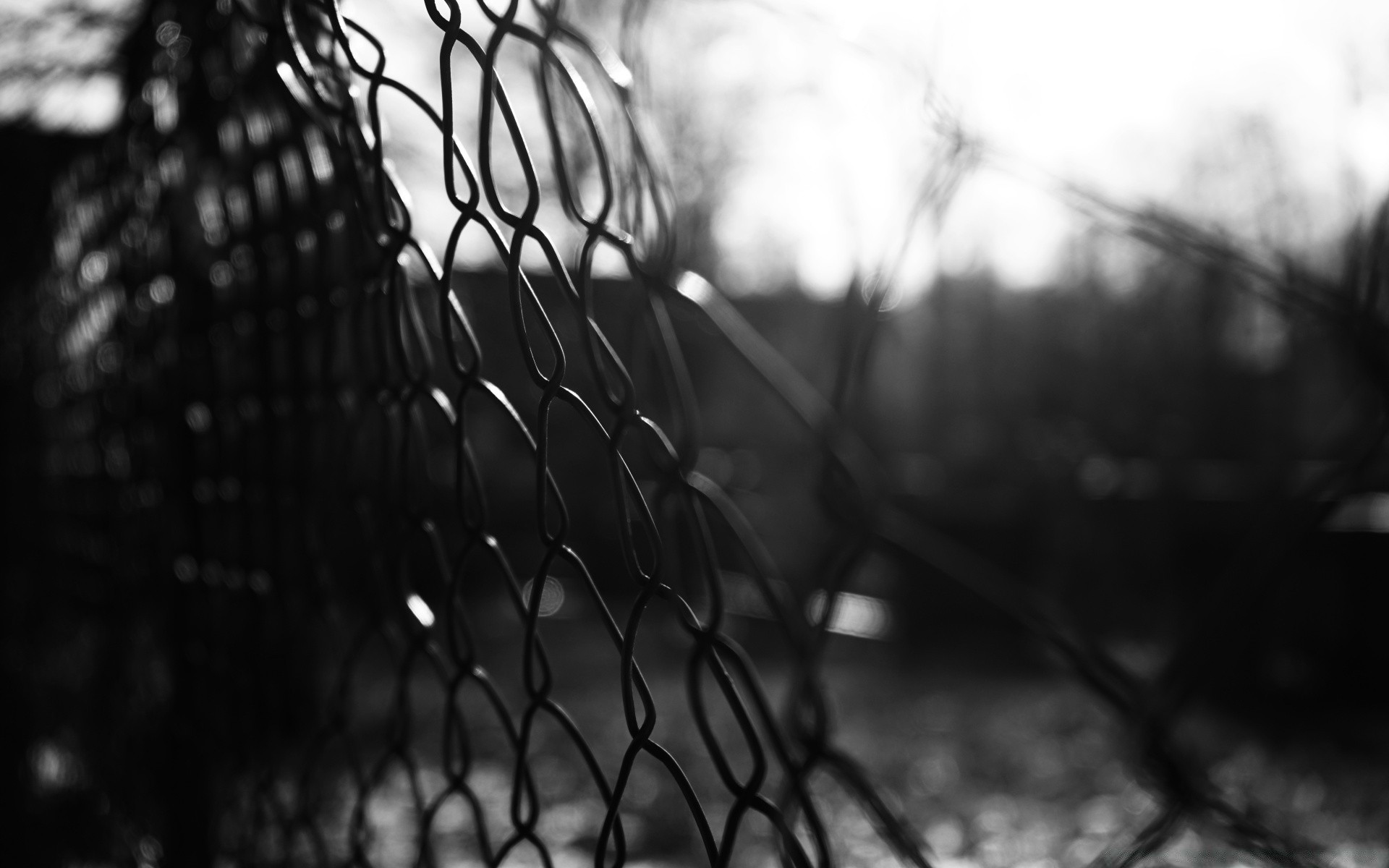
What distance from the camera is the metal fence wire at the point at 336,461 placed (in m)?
0.52

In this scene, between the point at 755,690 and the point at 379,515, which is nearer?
the point at 755,690

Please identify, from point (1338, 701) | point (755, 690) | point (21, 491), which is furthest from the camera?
point (1338, 701)

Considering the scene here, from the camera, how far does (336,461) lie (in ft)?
2.64

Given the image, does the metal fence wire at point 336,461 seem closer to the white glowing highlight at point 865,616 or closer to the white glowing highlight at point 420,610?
the white glowing highlight at point 420,610

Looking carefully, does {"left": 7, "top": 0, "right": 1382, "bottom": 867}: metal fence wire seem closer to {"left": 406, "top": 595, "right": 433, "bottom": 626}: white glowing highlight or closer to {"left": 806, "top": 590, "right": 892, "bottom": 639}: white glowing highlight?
{"left": 406, "top": 595, "right": 433, "bottom": 626}: white glowing highlight

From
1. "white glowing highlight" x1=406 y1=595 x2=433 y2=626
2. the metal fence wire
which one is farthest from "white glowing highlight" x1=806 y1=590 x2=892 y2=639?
"white glowing highlight" x1=406 y1=595 x2=433 y2=626

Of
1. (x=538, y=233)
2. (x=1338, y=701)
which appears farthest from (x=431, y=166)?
(x=1338, y=701)

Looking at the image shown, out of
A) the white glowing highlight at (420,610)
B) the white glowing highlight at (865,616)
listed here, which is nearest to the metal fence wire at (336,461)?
the white glowing highlight at (420,610)

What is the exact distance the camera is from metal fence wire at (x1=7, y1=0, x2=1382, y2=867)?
0.52 meters

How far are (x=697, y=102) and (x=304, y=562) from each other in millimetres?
3862

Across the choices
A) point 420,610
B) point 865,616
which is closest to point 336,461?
point 420,610

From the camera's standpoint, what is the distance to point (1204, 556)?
4.75 meters

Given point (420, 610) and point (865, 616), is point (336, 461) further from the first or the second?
point (865, 616)

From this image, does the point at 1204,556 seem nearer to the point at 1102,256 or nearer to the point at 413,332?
the point at 1102,256
